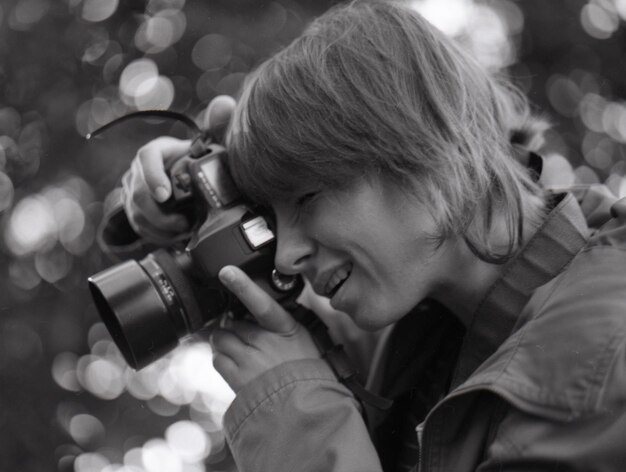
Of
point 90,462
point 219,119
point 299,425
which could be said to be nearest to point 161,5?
point 219,119

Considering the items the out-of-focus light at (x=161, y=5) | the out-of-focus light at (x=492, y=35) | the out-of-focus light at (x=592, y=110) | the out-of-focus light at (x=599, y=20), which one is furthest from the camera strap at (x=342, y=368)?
the out-of-focus light at (x=592, y=110)

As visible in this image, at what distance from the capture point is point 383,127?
42.2 inches

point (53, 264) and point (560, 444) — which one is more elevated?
point (53, 264)

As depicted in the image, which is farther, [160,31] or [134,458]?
[134,458]

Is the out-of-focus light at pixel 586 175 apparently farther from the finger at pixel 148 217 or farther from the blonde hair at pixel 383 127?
the finger at pixel 148 217

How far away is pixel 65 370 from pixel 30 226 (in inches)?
15.7

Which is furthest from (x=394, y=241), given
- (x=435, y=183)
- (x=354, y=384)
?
(x=354, y=384)

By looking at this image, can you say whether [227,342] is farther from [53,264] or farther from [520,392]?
[53,264]

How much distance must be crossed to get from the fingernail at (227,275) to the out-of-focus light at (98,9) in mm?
1103

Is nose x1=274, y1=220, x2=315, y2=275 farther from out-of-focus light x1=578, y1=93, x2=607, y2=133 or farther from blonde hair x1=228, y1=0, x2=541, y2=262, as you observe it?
out-of-focus light x1=578, y1=93, x2=607, y2=133

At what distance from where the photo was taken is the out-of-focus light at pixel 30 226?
2.01 meters

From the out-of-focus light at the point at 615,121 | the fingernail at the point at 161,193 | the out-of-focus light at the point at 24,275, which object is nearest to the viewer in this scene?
the fingernail at the point at 161,193

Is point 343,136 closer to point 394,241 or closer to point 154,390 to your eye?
point 394,241

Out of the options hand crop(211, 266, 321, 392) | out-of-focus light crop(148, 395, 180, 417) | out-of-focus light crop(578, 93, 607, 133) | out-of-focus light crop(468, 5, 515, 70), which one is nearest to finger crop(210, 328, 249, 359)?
hand crop(211, 266, 321, 392)
